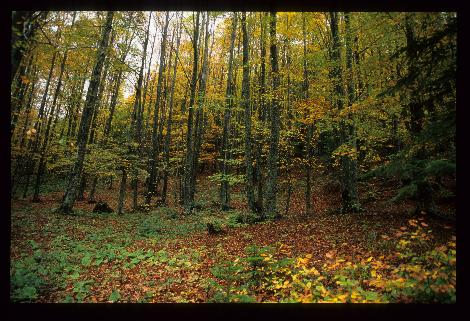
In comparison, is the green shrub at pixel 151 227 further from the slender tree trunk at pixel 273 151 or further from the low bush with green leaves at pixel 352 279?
the low bush with green leaves at pixel 352 279

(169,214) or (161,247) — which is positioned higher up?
(169,214)

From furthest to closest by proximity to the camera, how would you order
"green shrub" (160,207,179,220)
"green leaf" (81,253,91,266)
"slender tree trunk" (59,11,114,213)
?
"green shrub" (160,207,179,220)
"slender tree trunk" (59,11,114,213)
"green leaf" (81,253,91,266)

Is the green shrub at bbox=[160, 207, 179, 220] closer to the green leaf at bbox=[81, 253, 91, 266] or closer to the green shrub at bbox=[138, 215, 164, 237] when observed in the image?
the green shrub at bbox=[138, 215, 164, 237]

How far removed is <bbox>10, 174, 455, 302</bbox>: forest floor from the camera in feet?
18.4

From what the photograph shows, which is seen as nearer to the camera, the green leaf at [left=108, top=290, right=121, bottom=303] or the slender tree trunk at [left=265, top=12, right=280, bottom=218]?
the green leaf at [left=108, top=290, right=121, bottom=303]

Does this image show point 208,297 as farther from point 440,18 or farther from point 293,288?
point 440,18

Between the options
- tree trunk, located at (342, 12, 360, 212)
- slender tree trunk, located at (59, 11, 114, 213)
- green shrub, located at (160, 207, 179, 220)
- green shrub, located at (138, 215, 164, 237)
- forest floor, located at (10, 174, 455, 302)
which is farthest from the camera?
green shrub, located at (160, 207, 179, 220)

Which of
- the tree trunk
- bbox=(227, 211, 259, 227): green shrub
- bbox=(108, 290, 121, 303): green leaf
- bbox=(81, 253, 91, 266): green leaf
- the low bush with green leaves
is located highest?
the tree trunk

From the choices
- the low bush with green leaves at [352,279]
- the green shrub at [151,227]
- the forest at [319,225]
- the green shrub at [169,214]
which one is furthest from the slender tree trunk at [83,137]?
the low bush with green leaves at [352,279]

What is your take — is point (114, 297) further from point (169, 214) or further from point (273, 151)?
point (169, 214)

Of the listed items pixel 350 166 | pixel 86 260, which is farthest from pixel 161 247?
pixel 350 166

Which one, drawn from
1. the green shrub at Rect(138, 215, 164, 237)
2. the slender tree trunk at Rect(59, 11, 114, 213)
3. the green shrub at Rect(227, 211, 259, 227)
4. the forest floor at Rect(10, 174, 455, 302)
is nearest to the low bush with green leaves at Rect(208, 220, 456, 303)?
the forest floor at Rect(10, 174, 455, 302)

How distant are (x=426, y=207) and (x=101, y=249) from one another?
29.3 ft

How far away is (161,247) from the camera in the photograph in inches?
342
